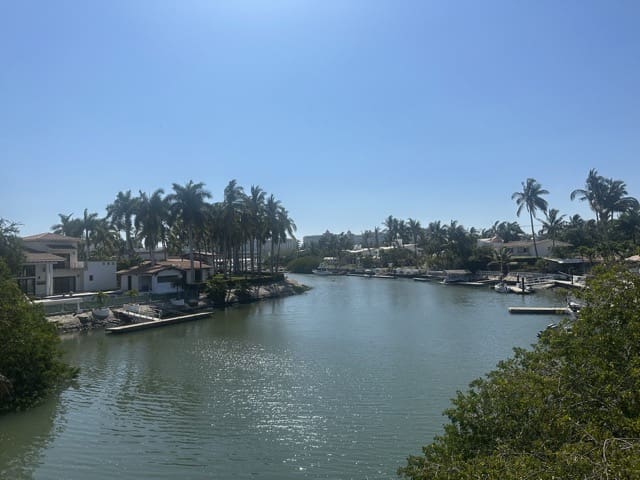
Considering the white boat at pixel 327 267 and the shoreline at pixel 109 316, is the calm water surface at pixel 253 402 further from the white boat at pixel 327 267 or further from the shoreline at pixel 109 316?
the white boat at pixel 327 267

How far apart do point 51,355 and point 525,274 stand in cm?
7309

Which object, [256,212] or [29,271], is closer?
[29,271]

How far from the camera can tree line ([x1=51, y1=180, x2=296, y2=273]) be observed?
61500 mm

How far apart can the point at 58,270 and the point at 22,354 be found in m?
37.6

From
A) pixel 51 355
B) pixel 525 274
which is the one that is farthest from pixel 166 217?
pixel 525 274

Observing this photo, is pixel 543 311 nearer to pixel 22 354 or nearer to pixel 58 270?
pixel 22 354

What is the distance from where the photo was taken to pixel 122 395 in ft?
71.0

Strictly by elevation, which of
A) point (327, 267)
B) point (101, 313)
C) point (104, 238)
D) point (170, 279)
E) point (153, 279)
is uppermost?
point (104, 238)

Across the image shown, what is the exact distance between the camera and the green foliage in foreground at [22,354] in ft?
64.3

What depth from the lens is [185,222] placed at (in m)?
61.6

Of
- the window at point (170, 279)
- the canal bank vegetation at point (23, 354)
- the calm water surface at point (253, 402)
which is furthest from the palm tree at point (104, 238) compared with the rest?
the canal bank vegetation at point (23, 354)

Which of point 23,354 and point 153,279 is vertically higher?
point 153,279

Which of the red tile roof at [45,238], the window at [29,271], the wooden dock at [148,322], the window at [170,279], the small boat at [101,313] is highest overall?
the red tile roof at [45,238]

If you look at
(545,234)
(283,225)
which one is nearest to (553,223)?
(545,234)
